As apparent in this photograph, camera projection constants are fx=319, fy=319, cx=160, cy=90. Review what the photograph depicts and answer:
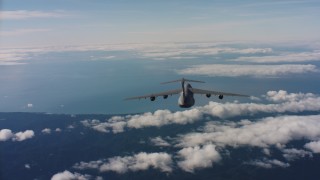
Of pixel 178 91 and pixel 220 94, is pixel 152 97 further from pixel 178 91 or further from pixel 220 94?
pixel 220 94

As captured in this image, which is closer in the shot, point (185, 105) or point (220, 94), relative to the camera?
point (185, 105)

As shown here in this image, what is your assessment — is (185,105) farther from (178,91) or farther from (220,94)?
(220,94)

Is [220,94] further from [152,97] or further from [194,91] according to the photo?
[152,97]

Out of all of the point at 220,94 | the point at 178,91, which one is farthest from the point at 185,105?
the point at 220,94

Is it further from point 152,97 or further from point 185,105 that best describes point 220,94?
point 152,97

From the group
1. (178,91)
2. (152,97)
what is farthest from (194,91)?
(152,97)

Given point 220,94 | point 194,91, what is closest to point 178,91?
point 194,91
